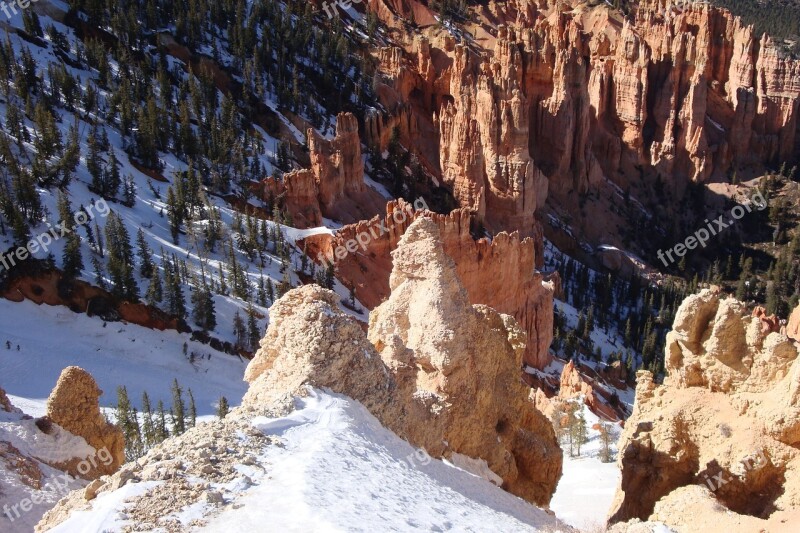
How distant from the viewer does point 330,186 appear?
4644 centimetres

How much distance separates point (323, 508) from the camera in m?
7.71

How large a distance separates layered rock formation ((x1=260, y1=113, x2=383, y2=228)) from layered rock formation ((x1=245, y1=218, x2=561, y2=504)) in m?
28.9

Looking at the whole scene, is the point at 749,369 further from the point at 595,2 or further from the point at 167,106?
the point at 595,2

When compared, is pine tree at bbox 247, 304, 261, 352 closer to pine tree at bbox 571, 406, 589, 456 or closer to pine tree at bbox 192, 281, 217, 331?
pine tree at bbox 192, 281, 217, 331

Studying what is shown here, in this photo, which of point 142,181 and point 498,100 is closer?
point 142,181

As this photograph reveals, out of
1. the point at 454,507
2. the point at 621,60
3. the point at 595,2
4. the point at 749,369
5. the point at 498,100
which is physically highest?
the point at 595,2

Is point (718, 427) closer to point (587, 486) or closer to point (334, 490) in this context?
point (334, 490)

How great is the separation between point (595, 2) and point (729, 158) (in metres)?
28.5

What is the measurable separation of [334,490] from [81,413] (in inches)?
389

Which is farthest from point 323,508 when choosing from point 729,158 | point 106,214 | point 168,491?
point 729,158

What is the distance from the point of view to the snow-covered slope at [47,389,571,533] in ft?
24.4

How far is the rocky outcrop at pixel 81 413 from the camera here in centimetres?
1518

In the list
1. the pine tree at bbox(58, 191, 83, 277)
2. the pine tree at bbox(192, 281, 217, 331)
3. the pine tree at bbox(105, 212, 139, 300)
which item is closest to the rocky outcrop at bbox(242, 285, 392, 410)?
the pine tree at bbox(192, 281, 217, 331)

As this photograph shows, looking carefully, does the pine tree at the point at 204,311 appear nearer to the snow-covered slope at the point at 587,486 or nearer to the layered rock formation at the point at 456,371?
the snow-covered slope at the point at 587,486
